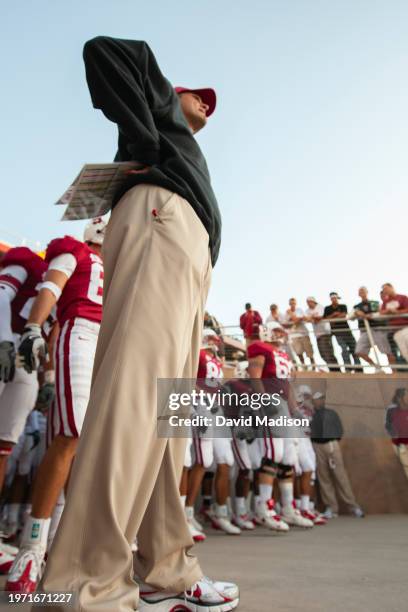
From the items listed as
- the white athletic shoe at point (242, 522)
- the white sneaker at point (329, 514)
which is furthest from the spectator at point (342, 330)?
the white athletic shoe at point (242, 522)

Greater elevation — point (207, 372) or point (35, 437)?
point (207, 372)

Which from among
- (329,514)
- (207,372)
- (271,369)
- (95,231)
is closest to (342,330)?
(329,514)

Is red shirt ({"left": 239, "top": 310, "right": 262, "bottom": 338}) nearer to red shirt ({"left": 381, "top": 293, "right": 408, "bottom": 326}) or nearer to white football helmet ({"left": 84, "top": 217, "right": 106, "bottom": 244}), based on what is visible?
red shirt ({"left": 381, "top": 293, "right": 408, "bottom": 326})

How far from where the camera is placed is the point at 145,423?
135cm

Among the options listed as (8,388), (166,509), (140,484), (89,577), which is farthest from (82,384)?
(89,577)

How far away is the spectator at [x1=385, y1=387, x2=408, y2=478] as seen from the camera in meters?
7.38

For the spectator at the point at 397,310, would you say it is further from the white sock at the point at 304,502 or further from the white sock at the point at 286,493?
the white sock at the point at 286,493

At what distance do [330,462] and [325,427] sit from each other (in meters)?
0.59

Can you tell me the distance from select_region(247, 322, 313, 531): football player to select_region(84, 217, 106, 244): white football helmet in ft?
10.8

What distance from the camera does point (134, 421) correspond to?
1329mm

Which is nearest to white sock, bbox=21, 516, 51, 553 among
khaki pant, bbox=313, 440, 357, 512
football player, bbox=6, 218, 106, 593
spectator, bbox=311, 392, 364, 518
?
football player, bbox=6, 218, 106, 593

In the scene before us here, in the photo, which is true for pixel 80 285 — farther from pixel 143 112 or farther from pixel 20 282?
pixel 143 112

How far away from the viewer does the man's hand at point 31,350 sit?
7.59ft

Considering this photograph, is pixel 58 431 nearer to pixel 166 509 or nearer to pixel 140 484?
pixel 166 509
